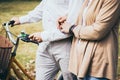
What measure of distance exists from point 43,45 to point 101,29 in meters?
0.98

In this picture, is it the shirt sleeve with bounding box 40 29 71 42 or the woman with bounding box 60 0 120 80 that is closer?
the woman with bounding box 60 0 120 80

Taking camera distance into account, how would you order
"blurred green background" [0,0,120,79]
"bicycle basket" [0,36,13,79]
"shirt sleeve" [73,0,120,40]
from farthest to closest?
"blurred green background" [0,0,120,79] → "bicycle basket" [0,36,13,79] → "shirt sleeve" [73,0,120,40]

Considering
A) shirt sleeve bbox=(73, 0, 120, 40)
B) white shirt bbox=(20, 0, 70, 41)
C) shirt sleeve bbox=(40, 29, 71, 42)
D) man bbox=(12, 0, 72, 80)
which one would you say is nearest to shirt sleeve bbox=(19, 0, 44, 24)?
man bbox=(12, 0, 72, 80)

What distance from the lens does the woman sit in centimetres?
309

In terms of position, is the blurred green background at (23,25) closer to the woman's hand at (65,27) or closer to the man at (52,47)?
the man at (52,47)

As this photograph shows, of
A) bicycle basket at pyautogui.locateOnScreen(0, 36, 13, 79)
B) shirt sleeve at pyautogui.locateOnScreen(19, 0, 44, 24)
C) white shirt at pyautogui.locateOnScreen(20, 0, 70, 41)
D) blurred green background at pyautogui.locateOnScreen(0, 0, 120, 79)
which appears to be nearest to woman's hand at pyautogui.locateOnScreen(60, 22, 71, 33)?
white shirt at pyautogui.locateOnScreen(20, 0, 70, 41)

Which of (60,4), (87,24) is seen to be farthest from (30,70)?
(87,24)

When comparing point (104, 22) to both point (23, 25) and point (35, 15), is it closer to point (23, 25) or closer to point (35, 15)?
point (35, 15)

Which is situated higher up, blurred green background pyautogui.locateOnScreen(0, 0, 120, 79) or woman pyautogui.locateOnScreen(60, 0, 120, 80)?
woman pyautogui.locateOnScreen(60, 0, 120, 80)

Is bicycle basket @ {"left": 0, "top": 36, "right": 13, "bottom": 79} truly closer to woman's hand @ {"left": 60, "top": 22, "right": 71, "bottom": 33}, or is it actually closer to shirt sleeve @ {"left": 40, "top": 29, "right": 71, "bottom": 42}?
shirt sleeve @ {"left": 40, "top": 29, "right": 71, "bottom": 42}

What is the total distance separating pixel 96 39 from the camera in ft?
10.5

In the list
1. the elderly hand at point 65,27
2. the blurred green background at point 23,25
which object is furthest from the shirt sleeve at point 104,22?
the blurred green background at point 23,25

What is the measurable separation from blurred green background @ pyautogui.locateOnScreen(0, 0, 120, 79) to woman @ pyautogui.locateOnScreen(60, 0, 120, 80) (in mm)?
3874

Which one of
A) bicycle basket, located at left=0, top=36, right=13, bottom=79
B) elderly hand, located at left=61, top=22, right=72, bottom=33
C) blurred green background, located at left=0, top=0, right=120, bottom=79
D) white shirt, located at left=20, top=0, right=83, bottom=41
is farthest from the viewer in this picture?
blurred green background, located at left=0, top=0, right=120, bottom=79
